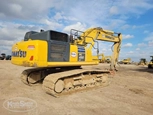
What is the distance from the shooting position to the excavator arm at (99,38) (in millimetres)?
10023

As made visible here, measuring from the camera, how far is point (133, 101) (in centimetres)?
666

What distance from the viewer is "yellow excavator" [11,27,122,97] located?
719 cm

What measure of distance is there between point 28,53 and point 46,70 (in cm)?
238

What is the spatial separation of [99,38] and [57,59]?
5506mm

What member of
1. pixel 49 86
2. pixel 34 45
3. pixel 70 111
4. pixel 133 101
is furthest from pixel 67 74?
pixel 133 101

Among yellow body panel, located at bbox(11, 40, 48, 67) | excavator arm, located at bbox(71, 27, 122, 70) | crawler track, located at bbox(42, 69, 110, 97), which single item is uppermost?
excavator arm, located at bbox(71, 27, 122, 70)

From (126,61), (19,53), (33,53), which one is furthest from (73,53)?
(126,61)

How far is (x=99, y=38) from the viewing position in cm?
1258

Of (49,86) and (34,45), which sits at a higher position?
(34,45)

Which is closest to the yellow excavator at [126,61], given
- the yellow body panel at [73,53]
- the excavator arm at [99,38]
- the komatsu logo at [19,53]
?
the excavator arm at [99,38]

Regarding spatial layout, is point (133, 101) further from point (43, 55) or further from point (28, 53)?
point (28, 53)

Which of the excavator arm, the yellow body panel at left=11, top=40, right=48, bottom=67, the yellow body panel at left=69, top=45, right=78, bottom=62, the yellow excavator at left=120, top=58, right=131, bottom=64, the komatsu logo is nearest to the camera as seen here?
the yellow body panel at left=11, top=40, right=48, bottom=67

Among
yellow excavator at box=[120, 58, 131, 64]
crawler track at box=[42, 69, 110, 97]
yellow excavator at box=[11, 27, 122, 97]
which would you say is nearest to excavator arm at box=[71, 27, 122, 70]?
yellow excavator at box=[11, 27, 122, 97]

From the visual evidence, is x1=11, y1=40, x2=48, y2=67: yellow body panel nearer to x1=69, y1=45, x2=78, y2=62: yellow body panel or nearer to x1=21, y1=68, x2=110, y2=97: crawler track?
x1=21, y1=68, x2=110, y2=97: crawler track
